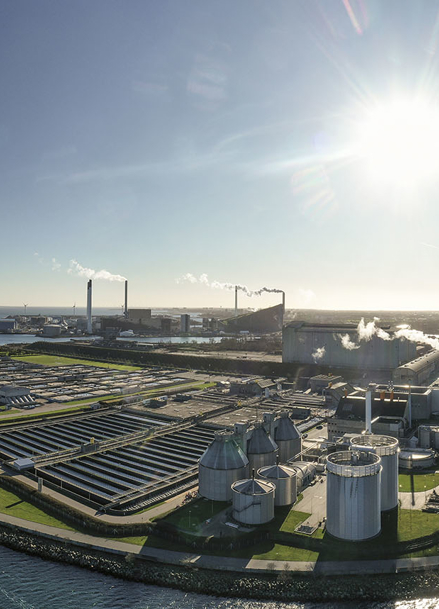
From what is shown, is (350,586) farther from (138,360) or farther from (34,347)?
(34,347)

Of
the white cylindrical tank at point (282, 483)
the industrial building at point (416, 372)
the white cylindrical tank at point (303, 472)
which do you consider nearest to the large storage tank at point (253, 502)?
the white cylindrical tank at point (282, 483)

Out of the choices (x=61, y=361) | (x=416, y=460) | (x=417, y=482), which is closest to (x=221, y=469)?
(x=417, y=482)

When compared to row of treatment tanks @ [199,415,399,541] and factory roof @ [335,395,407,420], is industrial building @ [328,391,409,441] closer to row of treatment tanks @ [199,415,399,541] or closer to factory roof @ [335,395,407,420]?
factory roof @ [335,395,407,420]

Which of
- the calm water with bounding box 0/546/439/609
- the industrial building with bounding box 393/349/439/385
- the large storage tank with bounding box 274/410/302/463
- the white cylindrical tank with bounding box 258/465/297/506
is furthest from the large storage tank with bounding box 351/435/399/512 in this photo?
the industrial building with bounding box 393/349/439/385

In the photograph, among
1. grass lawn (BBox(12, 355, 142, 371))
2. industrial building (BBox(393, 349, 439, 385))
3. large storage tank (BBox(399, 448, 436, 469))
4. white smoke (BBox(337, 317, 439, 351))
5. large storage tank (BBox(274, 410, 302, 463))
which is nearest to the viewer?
large storage tank (BBox(399, 448, 436, 469))

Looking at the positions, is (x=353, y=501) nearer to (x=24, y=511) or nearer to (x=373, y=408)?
(x=373, y=408)

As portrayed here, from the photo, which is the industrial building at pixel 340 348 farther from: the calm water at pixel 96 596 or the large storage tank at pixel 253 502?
the calm water at pixel 96 596
